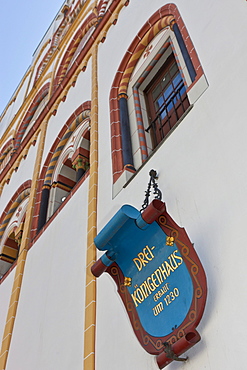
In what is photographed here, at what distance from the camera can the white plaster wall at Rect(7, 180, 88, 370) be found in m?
Result: 3.79

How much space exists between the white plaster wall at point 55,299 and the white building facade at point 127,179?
0.02m

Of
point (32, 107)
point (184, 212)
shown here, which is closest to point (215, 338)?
point (184, 212)

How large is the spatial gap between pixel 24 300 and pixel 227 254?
10.5 ft

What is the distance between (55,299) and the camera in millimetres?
4348

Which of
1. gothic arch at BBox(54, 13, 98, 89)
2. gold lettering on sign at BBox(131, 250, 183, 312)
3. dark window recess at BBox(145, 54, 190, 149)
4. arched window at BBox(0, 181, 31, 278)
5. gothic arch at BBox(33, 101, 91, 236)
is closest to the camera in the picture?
gold lettering on sign at BBox(131, 250, 183, 312)

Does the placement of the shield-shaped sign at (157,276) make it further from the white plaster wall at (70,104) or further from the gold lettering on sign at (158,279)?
the white plaster wall at (70,104)

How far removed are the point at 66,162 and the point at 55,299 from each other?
9.52 feet

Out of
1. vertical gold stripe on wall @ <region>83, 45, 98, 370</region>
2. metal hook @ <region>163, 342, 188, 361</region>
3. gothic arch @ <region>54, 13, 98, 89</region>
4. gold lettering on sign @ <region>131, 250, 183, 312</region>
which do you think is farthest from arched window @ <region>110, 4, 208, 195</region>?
gothic arch @ <region>54, 13, 98, 89</region>

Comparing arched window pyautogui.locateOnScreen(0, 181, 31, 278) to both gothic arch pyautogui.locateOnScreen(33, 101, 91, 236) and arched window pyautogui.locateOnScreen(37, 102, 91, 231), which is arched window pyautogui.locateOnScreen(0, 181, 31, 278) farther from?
arched window pyautogui.locateOnScreen(37, 102, 91, 231)

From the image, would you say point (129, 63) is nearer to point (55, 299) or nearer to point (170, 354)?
point (55, 299)

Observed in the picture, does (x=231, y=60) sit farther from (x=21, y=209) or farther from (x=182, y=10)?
(x=21, y=209)

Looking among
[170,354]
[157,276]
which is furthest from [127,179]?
→ [170,354]

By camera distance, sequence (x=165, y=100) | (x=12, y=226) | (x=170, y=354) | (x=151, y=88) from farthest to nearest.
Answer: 1. (x=12, y=226)
2. (x=151, y=88)
3. (x=165, y=100)
4. (x=170, y=354)

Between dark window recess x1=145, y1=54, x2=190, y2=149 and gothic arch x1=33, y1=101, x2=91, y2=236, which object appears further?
gothic arch x1=33, y1=101, x2=91, y2=236
